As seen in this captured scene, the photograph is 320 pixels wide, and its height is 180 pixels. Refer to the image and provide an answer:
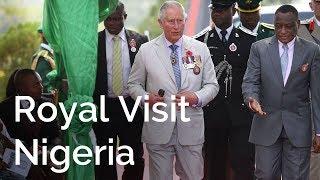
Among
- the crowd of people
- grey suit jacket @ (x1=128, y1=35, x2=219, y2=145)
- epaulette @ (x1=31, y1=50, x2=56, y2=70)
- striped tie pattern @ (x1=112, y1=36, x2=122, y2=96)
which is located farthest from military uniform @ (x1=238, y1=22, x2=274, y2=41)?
epaulette @ (x1=31, y1=50, x2=56, y2=70)

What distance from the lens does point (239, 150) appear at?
25.7 ft

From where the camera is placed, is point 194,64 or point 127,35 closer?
point 194,64

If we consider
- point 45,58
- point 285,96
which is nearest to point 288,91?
point 285,96

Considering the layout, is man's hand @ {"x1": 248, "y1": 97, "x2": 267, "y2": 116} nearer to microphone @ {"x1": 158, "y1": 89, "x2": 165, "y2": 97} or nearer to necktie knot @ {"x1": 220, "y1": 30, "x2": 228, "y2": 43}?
microphone @ {"x1": 158, "y1": 89, "x2": 165, "y2": 97}

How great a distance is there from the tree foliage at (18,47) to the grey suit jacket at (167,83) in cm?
980

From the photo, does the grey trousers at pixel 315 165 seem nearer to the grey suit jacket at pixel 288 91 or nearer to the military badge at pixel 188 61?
the grey suit jacket at pixel 288 91

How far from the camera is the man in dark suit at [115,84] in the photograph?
303 inches

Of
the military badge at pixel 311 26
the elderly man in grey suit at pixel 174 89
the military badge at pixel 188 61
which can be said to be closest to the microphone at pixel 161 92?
the elderly man in grey suit at pixel 174 89

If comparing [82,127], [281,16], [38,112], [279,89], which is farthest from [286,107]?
[38,112]

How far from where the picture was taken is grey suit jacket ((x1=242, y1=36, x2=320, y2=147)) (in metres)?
6.74

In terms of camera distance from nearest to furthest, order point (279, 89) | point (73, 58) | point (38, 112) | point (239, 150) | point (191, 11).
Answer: point (73, 58) → point (279, 89) → point (38, 112) → point (239, 150) → point (191, 11)

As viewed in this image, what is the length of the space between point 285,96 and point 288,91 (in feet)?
0.17

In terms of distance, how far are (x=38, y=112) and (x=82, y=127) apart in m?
0.95

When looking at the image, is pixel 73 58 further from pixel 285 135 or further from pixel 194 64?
pixel 285 135
